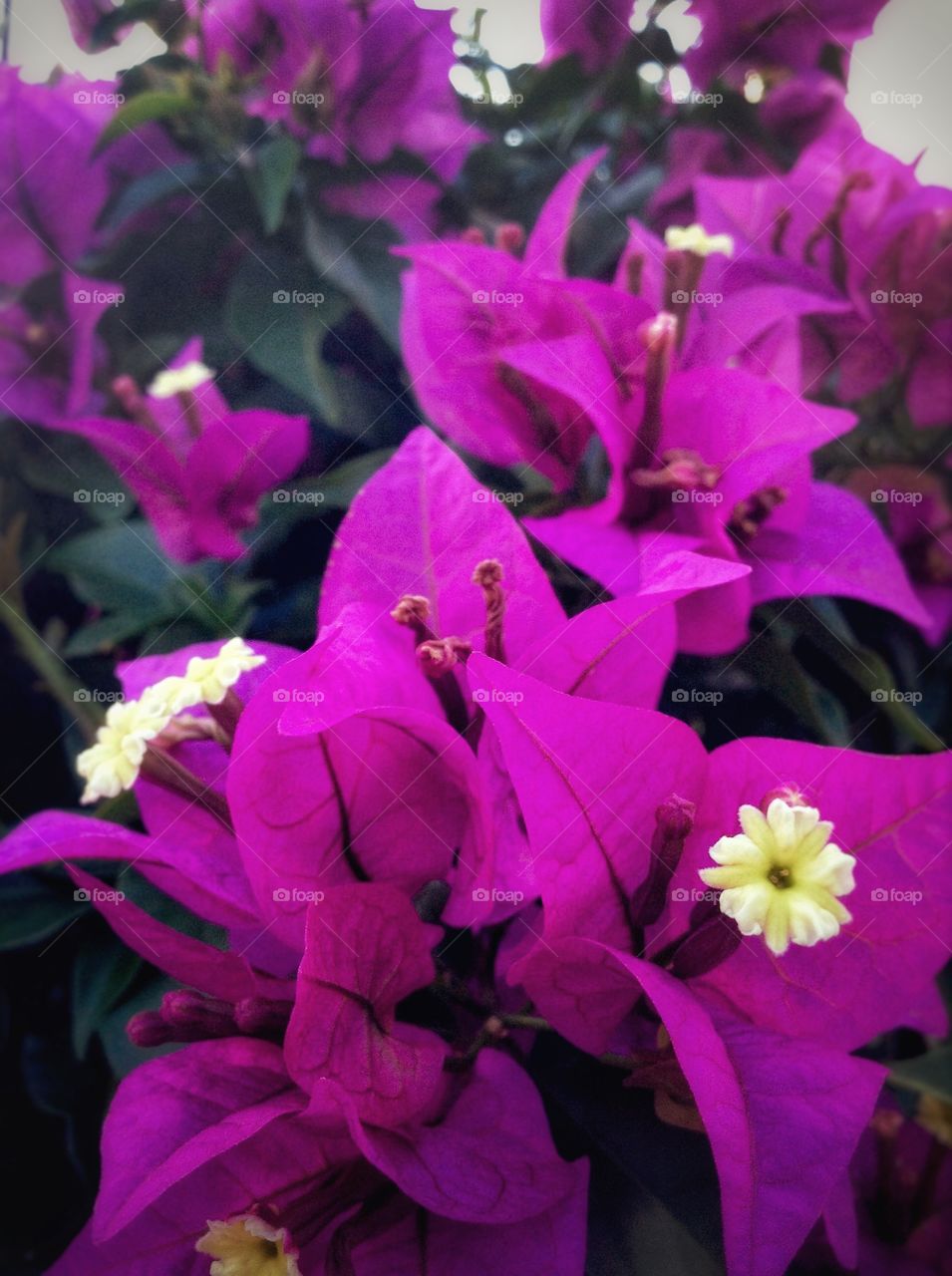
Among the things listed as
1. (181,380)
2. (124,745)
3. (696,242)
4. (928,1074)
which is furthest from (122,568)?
(928,1074)

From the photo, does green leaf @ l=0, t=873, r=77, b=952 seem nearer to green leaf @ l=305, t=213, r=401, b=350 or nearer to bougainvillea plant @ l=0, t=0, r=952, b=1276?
bougainvillea plant @ l=0, t=0, r=952, b=1276

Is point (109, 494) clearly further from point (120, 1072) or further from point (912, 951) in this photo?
point (912, 951)

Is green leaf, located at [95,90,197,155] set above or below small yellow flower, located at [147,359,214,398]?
above

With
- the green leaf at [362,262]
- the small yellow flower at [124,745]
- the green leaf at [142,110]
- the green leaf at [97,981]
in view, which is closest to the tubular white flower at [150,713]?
the small yellow flower at [124,745]

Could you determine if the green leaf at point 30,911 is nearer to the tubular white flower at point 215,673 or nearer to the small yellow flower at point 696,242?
the tubular white flower at point 215,673

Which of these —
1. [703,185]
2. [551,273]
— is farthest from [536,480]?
[703,185]

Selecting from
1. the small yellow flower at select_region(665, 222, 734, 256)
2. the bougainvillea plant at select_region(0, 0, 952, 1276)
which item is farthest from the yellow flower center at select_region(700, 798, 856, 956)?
the small yellow flower at select_region(665, 222, 734, 256)

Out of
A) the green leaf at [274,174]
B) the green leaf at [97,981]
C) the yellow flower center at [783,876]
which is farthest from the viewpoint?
the green leaf at [274,174]

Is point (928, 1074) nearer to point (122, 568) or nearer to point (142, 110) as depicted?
point (122, 568)
